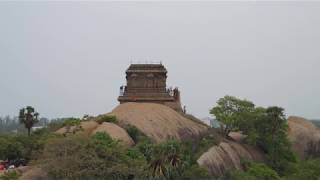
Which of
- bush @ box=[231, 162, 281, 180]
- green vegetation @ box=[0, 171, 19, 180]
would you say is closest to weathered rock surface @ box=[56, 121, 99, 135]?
green vegetation @ box=[0, 171, 19, 180]

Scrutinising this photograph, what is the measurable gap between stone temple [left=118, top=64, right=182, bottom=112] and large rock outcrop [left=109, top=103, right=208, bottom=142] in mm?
2596

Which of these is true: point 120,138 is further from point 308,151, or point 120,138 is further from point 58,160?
point 308,151

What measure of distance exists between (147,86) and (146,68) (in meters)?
2.13

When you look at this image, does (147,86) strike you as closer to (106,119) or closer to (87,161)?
(106,119)

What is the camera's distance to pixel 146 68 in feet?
190

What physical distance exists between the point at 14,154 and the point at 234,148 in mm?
23975

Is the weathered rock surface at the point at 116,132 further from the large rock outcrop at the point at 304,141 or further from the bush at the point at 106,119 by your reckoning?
the large rock outcrop at the point at 304,141

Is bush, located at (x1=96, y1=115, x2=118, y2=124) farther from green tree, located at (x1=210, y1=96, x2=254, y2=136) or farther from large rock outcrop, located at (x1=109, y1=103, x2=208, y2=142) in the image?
green tree, located at (x1=210, y1=96, x2=254, y2=136)

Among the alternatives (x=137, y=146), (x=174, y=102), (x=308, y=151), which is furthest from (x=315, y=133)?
(x=137, y=146)

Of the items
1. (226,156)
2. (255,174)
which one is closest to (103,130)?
(226,156)

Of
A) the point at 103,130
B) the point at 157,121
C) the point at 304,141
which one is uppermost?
the point at 157,121

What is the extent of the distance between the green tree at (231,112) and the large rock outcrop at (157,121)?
3.92 meters

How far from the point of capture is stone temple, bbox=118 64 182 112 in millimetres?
56750

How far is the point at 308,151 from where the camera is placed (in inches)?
2586
